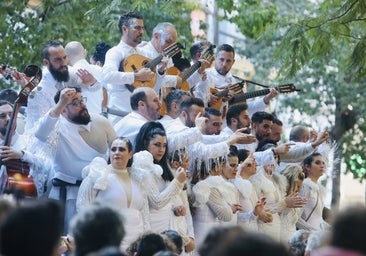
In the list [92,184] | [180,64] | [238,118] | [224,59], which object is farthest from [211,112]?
[92,184]

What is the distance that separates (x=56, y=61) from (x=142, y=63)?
1671mm

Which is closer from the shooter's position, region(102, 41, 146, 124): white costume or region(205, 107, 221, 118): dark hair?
region(102, 41, 146, 124): white costume

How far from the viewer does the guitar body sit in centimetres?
1523

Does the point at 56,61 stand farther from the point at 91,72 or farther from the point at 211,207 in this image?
the point at 211,207

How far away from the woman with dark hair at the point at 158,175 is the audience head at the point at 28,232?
20.4ft

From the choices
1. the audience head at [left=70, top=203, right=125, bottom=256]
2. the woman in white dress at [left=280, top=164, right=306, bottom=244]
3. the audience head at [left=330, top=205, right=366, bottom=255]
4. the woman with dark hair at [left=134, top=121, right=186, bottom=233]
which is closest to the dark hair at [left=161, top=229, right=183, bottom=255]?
the woman with dark hair at [left=134, top=121, right=186, bottom=233]

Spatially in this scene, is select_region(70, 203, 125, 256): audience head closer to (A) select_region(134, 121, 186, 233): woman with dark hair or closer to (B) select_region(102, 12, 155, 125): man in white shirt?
(A) select_region(134, 121, 186, 233): woman with dark hair

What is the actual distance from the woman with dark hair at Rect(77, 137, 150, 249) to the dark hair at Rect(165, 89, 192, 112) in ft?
6.84

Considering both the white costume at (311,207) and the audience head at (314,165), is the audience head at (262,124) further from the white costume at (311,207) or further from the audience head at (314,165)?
the white costume at (311,207)

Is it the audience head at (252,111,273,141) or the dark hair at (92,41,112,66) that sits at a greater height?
the dark hair at (92,41,112,66)

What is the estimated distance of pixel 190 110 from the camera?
14.7 meters

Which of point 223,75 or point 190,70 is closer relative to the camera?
point 190,70

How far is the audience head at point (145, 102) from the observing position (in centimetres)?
1422

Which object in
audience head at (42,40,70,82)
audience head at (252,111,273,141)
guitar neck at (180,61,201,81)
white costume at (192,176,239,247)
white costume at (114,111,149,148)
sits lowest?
white costume at (192,176,239,247)
